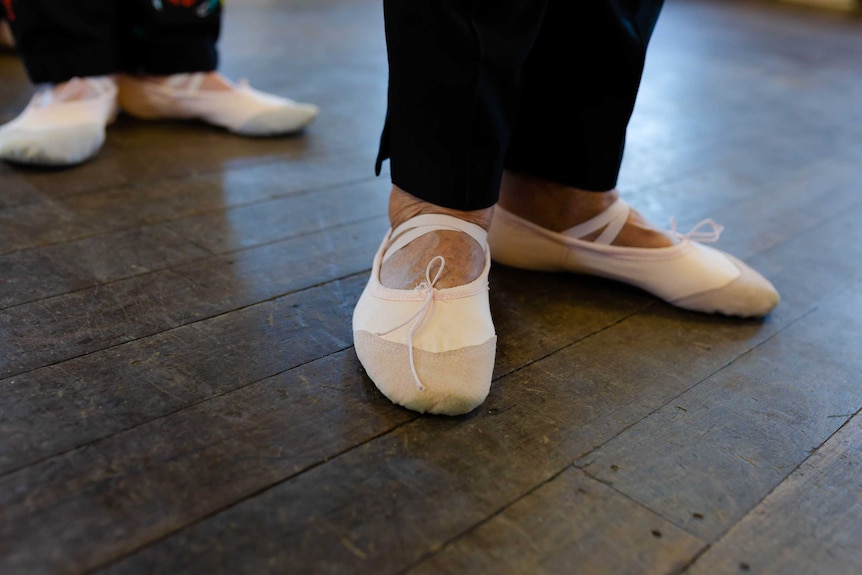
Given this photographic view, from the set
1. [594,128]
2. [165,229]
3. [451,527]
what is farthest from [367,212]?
[451,527]

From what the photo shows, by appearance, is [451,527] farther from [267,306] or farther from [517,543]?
[267,306]

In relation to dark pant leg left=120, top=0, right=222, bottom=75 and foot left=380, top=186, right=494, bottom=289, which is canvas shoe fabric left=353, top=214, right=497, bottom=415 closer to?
foot left=380, top=186, right=494, bottom=289

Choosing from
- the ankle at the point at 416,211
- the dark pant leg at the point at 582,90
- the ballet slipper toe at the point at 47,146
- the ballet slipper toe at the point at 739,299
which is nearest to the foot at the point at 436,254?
the ankle at the point at 416,211

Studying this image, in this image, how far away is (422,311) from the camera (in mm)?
720

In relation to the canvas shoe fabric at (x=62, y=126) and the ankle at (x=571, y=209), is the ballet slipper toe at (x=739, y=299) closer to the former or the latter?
the ankle at (x=571, y=209)

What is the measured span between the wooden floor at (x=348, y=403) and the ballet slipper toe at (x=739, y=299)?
2cm

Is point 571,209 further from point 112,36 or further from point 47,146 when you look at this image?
point 112,36

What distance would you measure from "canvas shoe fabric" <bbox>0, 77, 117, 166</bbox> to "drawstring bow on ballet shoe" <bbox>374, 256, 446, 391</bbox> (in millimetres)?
724

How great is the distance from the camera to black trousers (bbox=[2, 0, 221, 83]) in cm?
129

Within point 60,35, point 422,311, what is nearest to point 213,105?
point 60,35

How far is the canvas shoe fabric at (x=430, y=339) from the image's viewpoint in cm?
68

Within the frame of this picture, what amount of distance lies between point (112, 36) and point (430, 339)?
990mm

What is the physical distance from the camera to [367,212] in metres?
1.15

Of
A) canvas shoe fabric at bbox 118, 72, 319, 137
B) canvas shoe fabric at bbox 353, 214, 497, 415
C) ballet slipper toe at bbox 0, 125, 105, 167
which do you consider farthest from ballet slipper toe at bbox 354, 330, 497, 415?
canvas shoe fabric at bbox 118, 72, 319, 137
